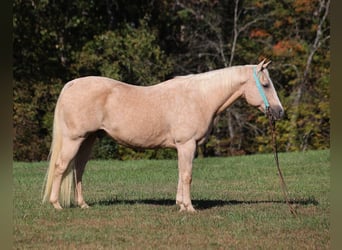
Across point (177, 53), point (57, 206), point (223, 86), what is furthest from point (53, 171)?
point (177, 53)

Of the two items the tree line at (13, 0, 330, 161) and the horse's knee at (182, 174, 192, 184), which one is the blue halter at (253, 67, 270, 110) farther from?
the tree line at (13, 0, 330, 161)

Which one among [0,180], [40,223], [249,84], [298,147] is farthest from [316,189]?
[298,147]

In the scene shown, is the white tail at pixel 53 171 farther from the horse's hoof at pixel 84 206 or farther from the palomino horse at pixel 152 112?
the horse's hoof at pixel 84 206

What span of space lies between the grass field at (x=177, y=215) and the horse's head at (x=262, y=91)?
1.27 meters

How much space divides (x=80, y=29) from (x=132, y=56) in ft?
7.78

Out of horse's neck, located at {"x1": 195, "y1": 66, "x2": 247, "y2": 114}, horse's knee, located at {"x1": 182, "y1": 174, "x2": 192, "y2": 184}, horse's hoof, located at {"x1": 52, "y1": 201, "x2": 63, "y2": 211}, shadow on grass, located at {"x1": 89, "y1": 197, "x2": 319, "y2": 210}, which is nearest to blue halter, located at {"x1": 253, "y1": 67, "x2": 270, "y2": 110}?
horse's neck, located at {"x1": 195, "y1": 66, "x2": 247, "y2": 114}

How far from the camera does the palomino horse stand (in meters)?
7.95

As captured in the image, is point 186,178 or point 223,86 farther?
point 223,86

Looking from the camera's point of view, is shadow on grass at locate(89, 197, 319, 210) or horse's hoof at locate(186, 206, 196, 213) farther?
shadow on grass at locate(89, 197, 319, 210)

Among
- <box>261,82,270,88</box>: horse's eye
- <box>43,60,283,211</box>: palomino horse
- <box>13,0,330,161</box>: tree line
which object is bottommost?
<box>13,0,330,161</box>: tree line

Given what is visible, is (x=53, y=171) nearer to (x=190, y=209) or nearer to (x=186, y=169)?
(x=186, y=169)

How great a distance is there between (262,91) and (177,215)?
6.20ft

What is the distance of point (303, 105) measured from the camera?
70.4 feet

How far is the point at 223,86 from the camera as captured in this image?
8125 millimetres
